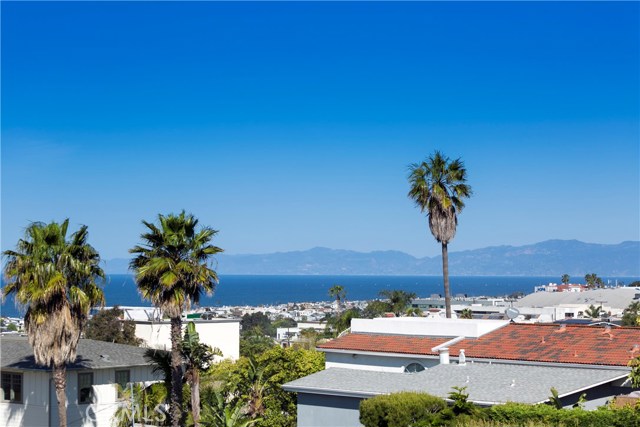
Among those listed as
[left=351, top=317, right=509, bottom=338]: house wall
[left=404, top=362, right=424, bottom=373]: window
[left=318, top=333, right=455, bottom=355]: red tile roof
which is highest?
[left=351, top=317, right=509, bottom=338]: house wall

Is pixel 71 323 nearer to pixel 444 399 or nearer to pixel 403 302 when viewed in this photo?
pixel 444 399

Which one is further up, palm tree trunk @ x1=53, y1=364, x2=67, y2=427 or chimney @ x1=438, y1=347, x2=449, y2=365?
chimney @ x1=438, y1=347, x2=449, y2=365

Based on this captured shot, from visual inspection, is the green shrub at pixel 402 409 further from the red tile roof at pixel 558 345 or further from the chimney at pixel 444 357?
the red tile roof at pixel 558 345

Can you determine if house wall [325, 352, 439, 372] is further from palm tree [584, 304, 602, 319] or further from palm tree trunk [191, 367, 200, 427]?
palm tree [584, 304, 602, 319]

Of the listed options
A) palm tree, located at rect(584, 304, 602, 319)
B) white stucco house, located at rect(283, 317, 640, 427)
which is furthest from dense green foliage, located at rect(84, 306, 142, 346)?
palm tree, located at rect(584, 304, 602, 319)

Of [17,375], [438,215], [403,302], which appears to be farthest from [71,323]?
[403,302]

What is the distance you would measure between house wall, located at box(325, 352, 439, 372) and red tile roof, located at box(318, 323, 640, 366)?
31 centimetres

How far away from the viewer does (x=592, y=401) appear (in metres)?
27.8

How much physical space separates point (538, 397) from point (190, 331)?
13.9m

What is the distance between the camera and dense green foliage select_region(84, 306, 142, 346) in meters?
56.9

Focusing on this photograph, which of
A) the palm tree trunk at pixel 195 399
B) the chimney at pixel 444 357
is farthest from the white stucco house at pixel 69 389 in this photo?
the chimney at pixel 444 357

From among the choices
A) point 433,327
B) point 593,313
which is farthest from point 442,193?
point 593,313

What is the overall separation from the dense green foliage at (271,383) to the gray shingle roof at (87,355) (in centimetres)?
403

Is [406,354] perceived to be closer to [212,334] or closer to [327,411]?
[327,411]
